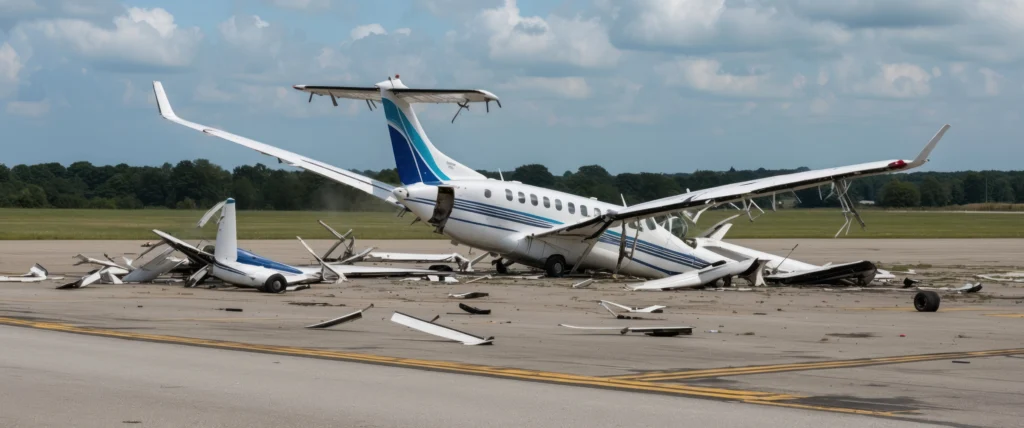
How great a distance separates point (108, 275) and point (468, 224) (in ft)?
32.5

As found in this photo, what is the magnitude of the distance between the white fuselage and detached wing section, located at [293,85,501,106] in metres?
2.57

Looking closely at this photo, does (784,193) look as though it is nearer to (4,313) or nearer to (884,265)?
(884,265)

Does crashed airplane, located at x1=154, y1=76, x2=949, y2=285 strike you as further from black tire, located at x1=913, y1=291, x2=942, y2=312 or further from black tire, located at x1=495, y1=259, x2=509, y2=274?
black tire, located at x1=913, y1=291, x2=942, y2=312

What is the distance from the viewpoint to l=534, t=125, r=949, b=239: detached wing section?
29.8 meters

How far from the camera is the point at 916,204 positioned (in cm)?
19612

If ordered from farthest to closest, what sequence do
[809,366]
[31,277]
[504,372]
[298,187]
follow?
[298,187], [31,277], [809,366], [504,372]

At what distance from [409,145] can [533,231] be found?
442 centimetres

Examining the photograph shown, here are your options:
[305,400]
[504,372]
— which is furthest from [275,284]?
[305,400]

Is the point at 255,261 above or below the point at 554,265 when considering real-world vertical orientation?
above

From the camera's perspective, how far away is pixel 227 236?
2697 cm

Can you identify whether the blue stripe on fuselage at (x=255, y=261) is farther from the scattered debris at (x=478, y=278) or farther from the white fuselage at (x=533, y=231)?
the scattered debris at (x=478, y=278)

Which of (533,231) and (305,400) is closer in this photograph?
(305,400)

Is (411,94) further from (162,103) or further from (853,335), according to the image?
(853,335)

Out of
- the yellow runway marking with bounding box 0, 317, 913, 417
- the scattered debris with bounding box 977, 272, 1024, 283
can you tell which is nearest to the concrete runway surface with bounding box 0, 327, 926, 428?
the yellow runway marking with bounding box 0, 317, 913, 417
